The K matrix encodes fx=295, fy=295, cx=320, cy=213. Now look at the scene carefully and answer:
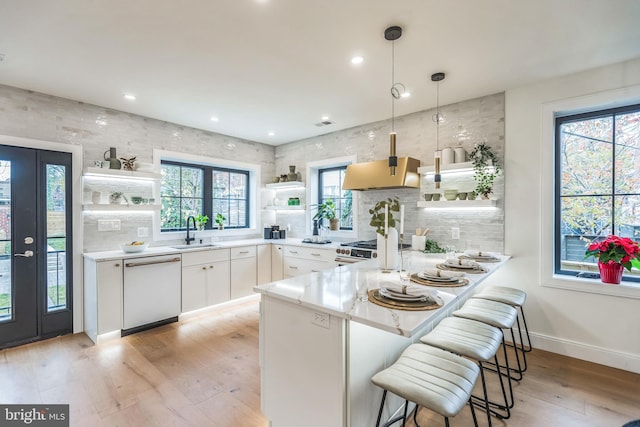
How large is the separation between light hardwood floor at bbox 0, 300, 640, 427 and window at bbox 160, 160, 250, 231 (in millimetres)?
1878

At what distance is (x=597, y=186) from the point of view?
285cm

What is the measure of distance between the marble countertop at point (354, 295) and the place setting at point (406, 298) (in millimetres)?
37

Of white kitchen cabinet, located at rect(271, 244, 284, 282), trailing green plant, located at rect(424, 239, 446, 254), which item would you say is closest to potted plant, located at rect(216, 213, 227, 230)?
white kitchen cabinet, located at rect(271, 244, 284, 282)

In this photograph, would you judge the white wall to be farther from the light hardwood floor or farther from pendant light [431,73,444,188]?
pendant light [431,73,444,188]

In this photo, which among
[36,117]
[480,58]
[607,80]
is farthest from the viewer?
[36,117]

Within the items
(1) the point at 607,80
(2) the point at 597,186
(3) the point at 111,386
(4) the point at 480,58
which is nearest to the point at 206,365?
(3) the point at 111,386

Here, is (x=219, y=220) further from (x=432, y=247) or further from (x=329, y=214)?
(x=432, y=247)

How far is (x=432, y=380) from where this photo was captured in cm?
138

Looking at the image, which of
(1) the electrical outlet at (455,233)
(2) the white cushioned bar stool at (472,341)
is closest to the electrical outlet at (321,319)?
(2) the white cushioned bar stool at (472,341)

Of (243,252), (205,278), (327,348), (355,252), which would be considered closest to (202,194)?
(243,252)

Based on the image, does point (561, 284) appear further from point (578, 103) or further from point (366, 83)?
point (366, 83)

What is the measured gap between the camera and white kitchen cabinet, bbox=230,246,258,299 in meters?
4.31

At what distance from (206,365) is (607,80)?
449 centimetres

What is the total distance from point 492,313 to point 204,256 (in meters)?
3.38
